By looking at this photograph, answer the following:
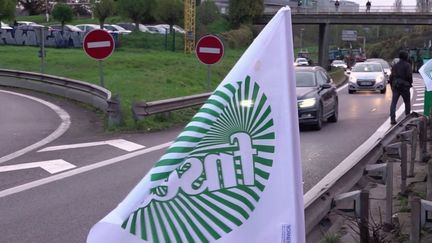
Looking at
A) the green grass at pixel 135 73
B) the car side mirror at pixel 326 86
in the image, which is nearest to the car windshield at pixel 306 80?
the car side mirror at pixel 326 86

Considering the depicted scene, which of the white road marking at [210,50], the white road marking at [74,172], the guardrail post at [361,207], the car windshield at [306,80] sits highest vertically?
the white road marking at [210,50]

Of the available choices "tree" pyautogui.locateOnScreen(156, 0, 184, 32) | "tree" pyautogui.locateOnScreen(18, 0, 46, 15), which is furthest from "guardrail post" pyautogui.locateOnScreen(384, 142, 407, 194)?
"tree" pyautogui.locateOnScreen(18, 0, 46, 15)

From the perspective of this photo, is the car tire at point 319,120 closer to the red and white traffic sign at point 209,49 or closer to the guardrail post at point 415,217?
the red and white traffic sign at point 209,49

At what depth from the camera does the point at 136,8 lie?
6894cm

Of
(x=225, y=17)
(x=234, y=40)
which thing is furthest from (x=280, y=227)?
(x=225, y=17)

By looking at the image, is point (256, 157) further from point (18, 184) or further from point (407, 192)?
point (18, 184)

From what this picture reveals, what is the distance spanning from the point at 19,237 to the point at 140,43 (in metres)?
54.6

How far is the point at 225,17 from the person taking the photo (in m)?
86.3

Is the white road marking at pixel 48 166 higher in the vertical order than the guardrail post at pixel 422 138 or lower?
lower

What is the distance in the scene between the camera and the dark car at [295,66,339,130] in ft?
53.4

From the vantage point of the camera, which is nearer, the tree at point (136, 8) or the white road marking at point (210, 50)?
the white road marking at point (210, 50)

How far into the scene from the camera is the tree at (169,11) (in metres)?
72.2

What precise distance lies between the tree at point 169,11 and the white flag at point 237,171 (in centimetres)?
6969

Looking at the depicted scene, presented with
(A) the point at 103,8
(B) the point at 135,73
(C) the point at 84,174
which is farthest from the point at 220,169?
(A) the point at 103,8
